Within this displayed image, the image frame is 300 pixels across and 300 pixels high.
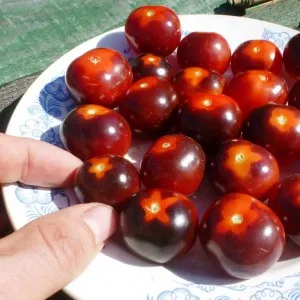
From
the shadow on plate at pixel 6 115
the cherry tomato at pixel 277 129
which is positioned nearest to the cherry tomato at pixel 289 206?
the cherry tomato at pixel 277 129

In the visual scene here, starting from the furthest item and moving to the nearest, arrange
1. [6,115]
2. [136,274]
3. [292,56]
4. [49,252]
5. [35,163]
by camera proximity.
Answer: [6,115] < [292,56] < [35,163] < [136,274] < [49,252]

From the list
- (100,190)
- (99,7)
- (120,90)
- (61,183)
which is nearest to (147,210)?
(100,190)

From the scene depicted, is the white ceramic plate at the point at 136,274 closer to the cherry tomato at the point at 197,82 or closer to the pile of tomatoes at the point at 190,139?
the pile of tomatoes at the point at 190,139

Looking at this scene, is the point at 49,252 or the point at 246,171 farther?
the point at 246,171

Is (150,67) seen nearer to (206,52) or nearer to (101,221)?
(206,52)

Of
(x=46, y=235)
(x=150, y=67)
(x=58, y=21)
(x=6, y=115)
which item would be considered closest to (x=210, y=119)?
(x=150, y=67)

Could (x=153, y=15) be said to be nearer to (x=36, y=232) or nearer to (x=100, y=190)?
(x=100, y=190)
